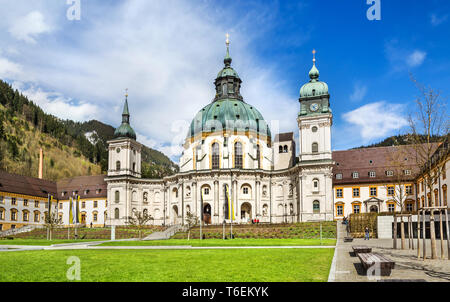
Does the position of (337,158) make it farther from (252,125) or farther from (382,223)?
(382,223)

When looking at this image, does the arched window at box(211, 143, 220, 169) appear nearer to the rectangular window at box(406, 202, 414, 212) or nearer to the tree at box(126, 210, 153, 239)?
the tree at box(126, 210, 153, 239)

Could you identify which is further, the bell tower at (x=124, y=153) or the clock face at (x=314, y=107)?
the bell tower at (x=124, y=153)

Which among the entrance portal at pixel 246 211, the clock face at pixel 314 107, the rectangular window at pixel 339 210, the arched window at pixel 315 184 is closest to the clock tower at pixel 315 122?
the clock face at pixel 314 107

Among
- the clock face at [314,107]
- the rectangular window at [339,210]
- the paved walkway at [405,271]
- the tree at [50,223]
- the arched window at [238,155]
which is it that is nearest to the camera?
the paved walkway at [405,271]

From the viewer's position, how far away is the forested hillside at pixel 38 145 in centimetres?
13925

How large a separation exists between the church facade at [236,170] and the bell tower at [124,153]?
0.21 metres

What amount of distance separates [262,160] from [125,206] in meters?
29.4

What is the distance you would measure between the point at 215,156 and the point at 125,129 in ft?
72.5

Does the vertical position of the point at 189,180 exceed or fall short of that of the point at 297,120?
it falls short

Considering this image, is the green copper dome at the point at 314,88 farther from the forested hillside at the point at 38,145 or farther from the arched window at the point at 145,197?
the forested hillside at the point at 38,145

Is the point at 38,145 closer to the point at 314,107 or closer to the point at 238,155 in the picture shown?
the point at 238,155

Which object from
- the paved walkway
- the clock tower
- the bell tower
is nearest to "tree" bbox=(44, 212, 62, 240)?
the bell tower
